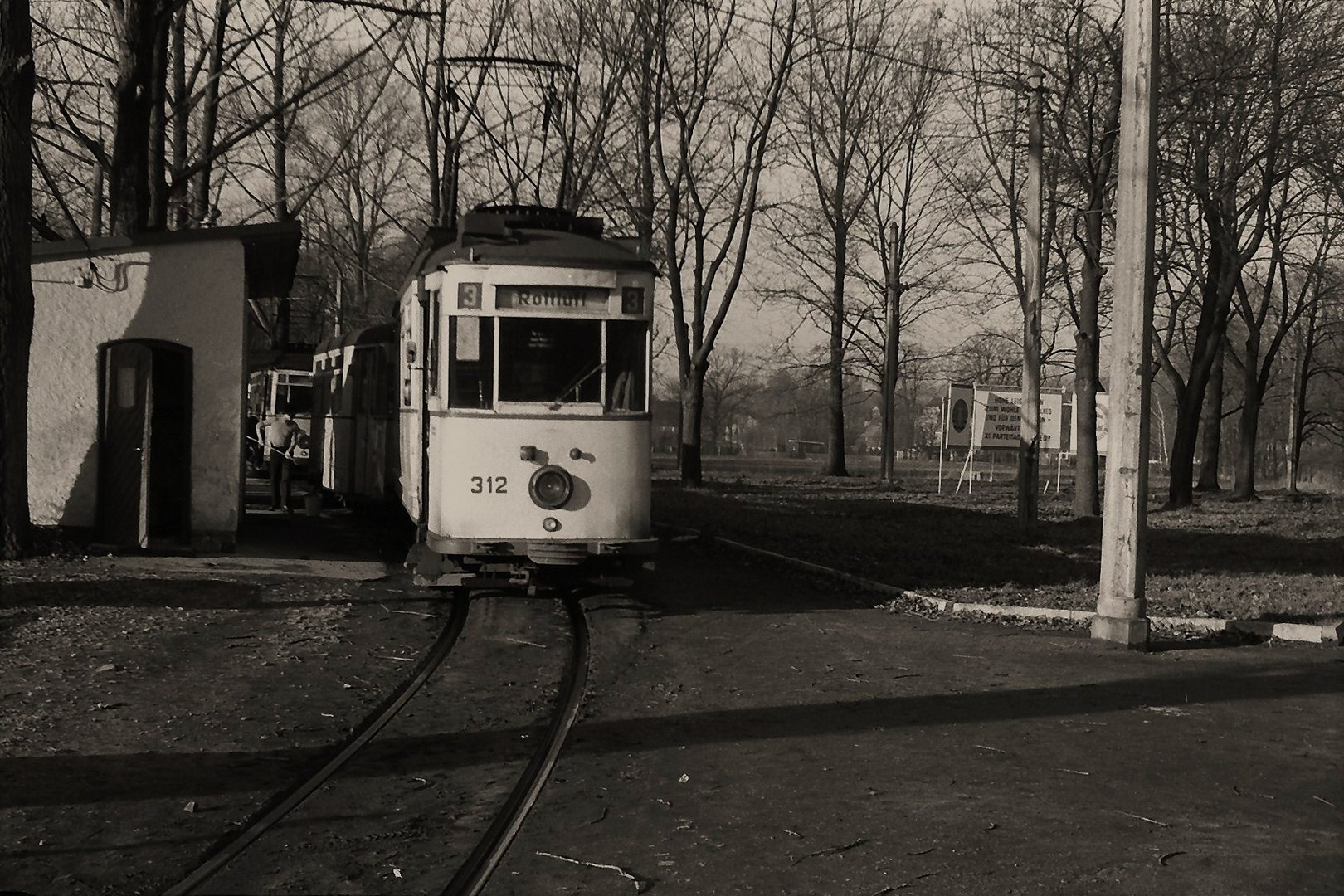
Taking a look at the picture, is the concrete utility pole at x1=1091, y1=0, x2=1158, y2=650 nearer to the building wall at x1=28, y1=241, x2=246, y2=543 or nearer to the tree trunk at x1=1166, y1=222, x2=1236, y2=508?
the building wall at x1=28, y1=241, x2=246, y2=543

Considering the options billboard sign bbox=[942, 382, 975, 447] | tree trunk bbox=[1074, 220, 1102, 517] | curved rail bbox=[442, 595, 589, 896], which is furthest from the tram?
billboard sign bbox=[942, 382, 975, 447]

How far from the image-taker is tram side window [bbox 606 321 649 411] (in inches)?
498

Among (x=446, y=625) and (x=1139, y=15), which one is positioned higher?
(x=1139, y=15)

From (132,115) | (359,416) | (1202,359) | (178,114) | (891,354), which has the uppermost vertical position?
(178,114)

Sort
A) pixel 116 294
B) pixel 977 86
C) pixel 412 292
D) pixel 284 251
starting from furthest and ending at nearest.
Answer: pixel 977 86 < pixel 284 251 < pixel 116 294 < pixel 412 292

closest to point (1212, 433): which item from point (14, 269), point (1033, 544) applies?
point (1033, 544)

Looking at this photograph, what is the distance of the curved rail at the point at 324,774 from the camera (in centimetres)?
531

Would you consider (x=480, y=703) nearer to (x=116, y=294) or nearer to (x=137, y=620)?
(x=137, y=620)

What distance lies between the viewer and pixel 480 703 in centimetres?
887

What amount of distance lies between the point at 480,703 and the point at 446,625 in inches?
131

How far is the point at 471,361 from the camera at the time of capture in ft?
41.1

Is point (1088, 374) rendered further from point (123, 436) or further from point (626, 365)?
point (123, 436)

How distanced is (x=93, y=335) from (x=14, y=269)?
6.93 feet

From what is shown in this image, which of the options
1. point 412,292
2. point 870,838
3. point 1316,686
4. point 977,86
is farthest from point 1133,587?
point 977,86
